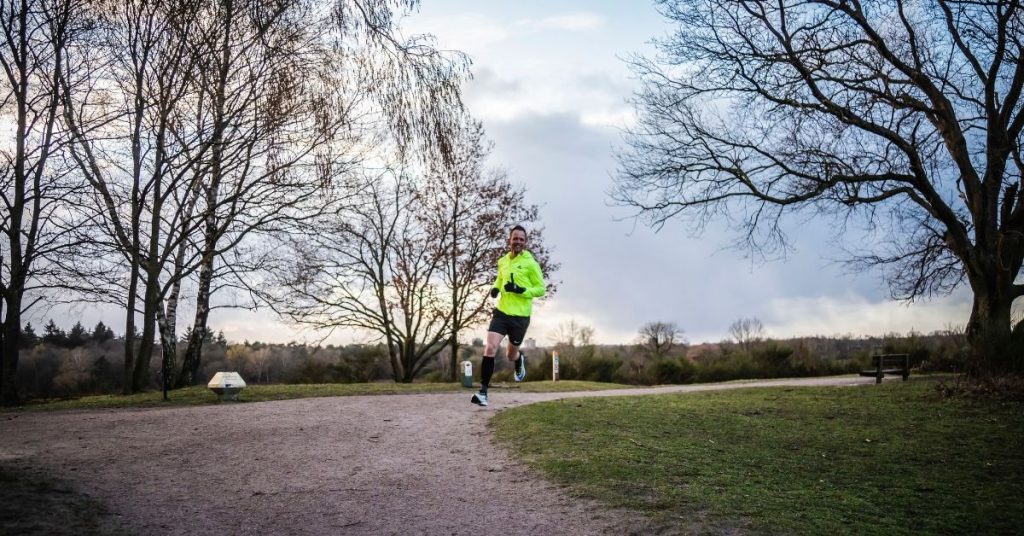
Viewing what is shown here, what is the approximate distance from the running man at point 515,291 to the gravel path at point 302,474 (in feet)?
4.46

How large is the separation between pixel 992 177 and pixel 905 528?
13.8 metres

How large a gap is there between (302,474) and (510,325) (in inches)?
179

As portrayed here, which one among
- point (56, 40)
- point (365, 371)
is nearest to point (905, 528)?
point (56, 40)

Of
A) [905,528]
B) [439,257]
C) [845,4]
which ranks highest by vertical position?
[845,4]

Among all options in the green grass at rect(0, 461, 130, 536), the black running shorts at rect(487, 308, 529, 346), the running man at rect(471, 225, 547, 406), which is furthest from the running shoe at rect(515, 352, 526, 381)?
the green grass at rect(0, 461, 130, 536)

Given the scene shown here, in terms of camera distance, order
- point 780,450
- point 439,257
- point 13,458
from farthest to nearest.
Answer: point 439,257 < point 780,450 < point 13,458

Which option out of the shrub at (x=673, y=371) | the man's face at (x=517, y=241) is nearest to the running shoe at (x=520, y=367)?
the man's face at (x=517, y=241)

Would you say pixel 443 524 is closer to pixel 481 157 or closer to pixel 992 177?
pixel 992 177

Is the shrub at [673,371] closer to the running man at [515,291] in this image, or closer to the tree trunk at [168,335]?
the tree trunk at [168,335]

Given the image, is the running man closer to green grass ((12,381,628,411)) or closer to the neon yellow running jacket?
the neon yellow running jacket

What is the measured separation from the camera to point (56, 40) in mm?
12484

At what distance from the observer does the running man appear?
996 cm

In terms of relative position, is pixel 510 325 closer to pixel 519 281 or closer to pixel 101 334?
pixel 519 281

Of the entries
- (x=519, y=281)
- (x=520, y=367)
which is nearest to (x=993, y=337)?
(x=520, y=367)
